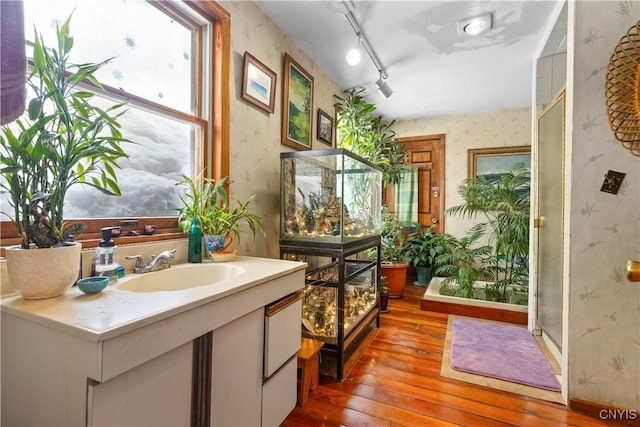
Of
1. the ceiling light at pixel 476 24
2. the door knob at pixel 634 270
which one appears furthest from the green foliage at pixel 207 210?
the ceiling light at pixel 476 24

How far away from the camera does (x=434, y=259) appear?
387 centimetres

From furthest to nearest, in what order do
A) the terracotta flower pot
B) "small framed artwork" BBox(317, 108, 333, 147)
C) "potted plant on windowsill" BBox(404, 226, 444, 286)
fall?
1. "potted plant on windowsill" BBox(404, 226, 444, 286)
2. the terracotta flower pot
3. "small framed artwork" BBox(317, 108, 333, 147)

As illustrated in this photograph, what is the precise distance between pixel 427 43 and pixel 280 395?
264 centimetres

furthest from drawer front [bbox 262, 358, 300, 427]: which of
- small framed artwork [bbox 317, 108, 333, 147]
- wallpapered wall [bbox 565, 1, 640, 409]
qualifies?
small framed artwork [bbox 317, 108, 333, 147]

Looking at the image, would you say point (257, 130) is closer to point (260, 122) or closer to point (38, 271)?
point (260, 122)

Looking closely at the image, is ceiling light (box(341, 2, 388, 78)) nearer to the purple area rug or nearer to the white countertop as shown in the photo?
the white countertop

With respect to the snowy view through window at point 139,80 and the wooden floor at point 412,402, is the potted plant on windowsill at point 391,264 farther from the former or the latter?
the snowy view through window at point 139,80

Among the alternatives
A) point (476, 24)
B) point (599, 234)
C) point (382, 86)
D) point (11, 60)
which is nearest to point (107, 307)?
point (11, 60)

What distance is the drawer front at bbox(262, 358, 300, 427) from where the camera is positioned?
1.24 m

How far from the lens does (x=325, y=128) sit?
9.49ft

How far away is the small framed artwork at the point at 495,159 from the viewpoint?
12.3 feet

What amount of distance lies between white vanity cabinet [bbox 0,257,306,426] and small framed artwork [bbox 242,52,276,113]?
132 centimetres

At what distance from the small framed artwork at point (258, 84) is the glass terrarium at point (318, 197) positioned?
1.31 ft

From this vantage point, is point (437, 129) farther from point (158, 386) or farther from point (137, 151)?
point (158, 386)
